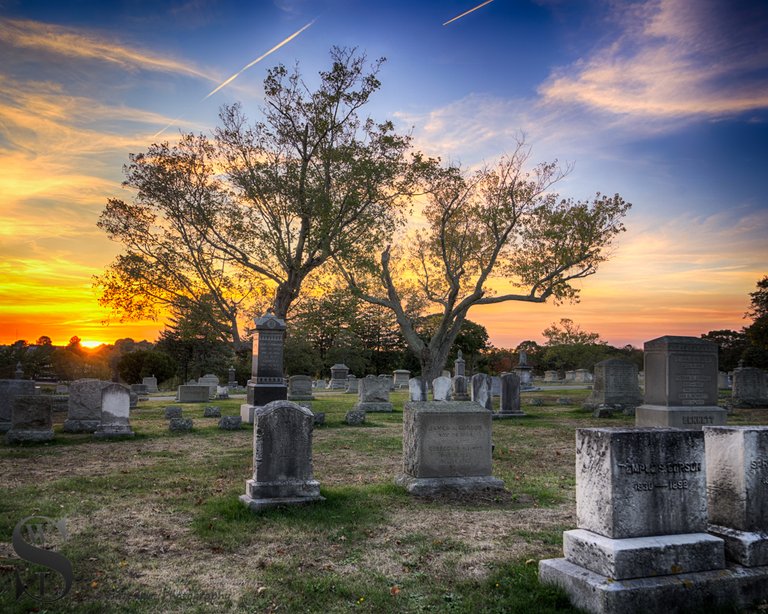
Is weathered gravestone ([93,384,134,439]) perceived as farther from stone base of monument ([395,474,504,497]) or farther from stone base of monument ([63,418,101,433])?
stone base of monument ([395,474,504,497])

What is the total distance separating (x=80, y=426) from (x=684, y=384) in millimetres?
15839

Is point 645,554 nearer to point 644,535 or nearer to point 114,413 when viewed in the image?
point 644,535

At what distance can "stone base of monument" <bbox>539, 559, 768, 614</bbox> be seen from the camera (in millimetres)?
4117

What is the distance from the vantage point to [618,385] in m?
21.4

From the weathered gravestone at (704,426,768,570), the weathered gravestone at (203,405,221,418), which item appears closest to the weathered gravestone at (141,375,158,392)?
the weathered gravestone at (203,405,221,418)

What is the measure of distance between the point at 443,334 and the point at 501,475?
19.5 metres

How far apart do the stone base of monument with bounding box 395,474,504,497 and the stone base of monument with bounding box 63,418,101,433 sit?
10230mm

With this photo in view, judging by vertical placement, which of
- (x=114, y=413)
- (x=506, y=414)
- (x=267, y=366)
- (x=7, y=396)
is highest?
(x=267, y=366)

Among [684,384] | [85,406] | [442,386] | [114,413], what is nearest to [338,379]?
[442,386]

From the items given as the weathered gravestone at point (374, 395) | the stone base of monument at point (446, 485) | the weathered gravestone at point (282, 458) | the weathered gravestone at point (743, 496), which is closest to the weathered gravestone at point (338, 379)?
the weathered gravestone at point (374, 395)

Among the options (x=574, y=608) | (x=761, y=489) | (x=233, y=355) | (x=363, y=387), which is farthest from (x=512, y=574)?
(x=233, y=355)

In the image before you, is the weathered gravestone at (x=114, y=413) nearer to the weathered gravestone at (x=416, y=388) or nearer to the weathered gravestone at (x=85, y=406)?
the weathered gravestone at (x=85, y=406)

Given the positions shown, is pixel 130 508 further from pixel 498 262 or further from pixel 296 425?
pixel 498 262

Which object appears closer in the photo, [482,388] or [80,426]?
[80,426]
